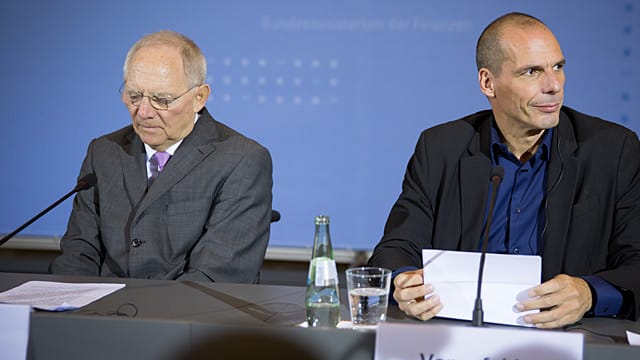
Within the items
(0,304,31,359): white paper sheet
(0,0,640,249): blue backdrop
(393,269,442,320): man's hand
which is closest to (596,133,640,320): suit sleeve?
(393,269,442,320): man's hand

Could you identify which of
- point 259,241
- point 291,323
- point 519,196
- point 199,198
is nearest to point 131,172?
point 199,198

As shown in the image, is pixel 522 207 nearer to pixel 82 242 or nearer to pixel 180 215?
pixel 180 215

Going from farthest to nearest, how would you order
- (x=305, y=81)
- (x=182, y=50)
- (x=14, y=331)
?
(x=305, y=81)
(x=182, y=50)
(x=14, y=331)

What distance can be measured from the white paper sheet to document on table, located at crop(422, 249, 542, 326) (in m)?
0.87

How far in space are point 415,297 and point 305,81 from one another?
2.70m

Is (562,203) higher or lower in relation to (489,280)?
higher

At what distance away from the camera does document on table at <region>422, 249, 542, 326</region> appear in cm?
169

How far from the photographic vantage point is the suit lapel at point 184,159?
2477mm

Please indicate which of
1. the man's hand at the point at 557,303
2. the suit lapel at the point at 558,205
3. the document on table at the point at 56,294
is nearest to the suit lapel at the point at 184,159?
the document on table at the point at 56,294

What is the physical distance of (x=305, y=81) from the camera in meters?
4.34

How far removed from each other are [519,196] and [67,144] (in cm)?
312

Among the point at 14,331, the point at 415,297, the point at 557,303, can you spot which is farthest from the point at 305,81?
the point at 14,331

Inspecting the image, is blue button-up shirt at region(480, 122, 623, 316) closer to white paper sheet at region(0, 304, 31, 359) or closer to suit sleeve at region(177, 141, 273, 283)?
suit sleeve at region(177, 141, 273, 283)

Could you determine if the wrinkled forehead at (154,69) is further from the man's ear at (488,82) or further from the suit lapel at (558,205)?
the suit lapel at (558,205)
